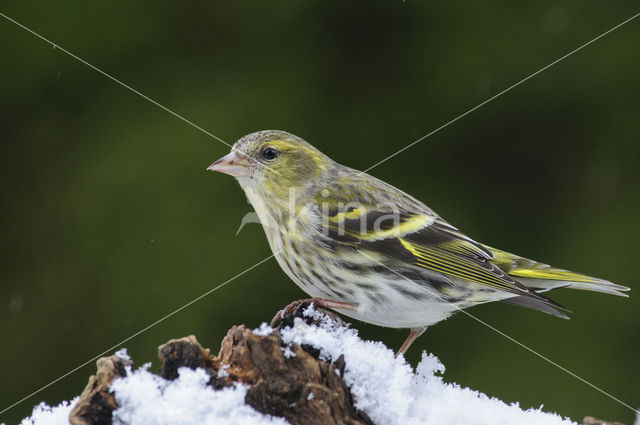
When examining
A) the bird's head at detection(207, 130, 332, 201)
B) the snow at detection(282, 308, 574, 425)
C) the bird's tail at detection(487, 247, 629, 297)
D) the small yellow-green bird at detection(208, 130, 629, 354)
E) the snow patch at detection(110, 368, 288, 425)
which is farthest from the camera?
the bird's head at detection(207, 130, 332, 201)

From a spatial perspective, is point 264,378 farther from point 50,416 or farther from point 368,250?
point 368,250

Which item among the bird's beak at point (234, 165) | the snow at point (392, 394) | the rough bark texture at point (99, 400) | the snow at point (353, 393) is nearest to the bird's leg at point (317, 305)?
the snow at point (353, 393)

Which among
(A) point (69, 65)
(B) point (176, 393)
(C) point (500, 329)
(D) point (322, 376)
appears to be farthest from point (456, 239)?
(A) point (69, 65)

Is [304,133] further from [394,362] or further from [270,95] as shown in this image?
[394,362]

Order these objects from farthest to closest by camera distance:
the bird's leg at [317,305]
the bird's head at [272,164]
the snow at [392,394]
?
1. the bird's head at [272,164]
2. the bird's leg at [317,305]
3. the snow at [392,394]

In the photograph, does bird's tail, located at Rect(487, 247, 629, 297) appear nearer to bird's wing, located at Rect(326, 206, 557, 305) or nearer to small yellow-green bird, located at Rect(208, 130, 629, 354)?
small yellow-green bird, located at Rect(208, 130, 629, 354)

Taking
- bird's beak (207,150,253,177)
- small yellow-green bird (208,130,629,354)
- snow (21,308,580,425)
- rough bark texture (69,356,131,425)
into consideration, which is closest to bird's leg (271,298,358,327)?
small yellow-green bird (208,130,629,354)

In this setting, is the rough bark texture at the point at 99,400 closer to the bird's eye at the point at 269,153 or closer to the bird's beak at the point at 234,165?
the bird's beak at the point at 234,165

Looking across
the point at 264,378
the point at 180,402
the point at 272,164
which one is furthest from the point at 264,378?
the point at 272,164
